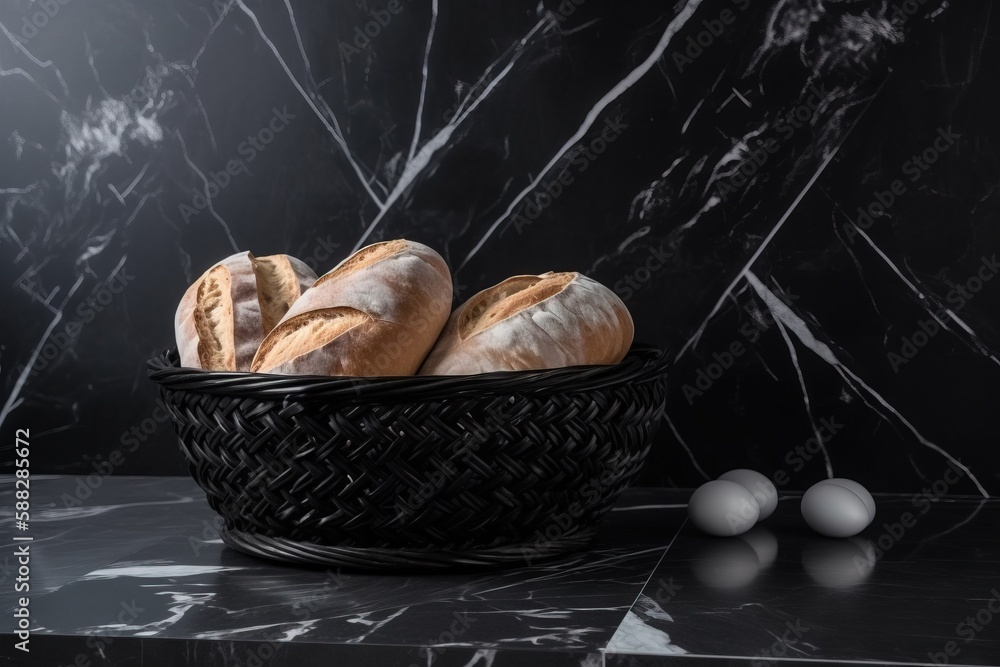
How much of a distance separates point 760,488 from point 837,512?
10 centimetres

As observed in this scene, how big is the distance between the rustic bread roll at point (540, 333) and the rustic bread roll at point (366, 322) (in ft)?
0.10

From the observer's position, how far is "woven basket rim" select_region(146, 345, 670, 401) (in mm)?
A: 746

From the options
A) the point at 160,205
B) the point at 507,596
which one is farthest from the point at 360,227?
the point at 507,596

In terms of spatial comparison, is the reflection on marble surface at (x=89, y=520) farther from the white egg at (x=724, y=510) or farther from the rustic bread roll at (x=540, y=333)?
the white egg at (x=724, y=510)

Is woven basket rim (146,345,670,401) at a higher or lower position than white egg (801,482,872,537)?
higher

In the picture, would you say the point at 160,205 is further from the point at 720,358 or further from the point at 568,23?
the point at 720,358

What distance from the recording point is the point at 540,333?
82 cm

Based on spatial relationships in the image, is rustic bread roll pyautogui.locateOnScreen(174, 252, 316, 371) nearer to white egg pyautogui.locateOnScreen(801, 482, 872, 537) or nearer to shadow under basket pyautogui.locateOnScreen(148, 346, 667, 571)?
shadow under basket pyautogui.locateOnScreen(148, 346, 667, 571)

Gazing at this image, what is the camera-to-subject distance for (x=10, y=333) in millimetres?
1393

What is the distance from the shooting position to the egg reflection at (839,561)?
0.81m

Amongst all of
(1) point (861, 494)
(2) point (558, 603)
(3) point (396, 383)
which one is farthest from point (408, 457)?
(1) point (861, 494)

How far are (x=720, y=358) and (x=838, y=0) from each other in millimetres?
482

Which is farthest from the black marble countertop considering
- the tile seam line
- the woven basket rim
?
the woven basket rim

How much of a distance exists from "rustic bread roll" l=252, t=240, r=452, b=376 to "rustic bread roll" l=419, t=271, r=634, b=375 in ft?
0.10
